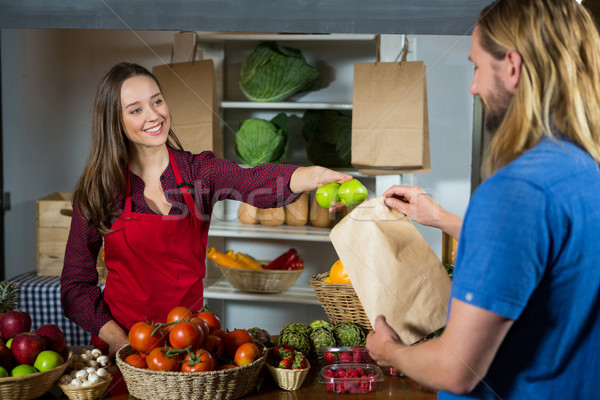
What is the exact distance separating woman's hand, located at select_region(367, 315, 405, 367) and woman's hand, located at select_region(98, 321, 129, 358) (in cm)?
108

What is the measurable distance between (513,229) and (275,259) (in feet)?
9.71

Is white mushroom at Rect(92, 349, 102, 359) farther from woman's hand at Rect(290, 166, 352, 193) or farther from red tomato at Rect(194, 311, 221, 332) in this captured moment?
woman's hand at Rect(290, 166, 352, 193)

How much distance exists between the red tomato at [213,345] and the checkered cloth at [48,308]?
214cm

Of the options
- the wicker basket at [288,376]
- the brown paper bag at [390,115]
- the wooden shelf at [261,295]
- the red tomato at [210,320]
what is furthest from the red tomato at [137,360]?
the wooden shelf at [261,295]

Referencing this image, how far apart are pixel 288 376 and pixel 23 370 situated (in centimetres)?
66

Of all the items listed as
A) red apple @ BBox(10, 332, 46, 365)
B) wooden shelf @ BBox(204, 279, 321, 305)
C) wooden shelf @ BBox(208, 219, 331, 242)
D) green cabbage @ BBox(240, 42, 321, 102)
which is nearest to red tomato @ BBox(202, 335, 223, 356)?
red apple @ BBox(10, 332, 46, 365)

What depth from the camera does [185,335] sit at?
54.1 inches

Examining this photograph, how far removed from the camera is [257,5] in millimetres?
1342

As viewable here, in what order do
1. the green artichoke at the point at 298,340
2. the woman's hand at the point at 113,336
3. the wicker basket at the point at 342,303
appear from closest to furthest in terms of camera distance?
the green artichoke at the point at 298,340 < the wicker basket at the point at 342,303 < the woman's hand at the point at 113,336

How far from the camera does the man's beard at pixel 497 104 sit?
3.21ft

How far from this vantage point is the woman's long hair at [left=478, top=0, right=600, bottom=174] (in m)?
0.93

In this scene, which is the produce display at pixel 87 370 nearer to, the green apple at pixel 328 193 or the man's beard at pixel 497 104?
the green apple at pixel 328 193

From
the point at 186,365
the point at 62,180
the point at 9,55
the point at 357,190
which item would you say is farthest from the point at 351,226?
the point at 9,55

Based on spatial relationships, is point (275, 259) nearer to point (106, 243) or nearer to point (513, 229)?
point (106, 243)
